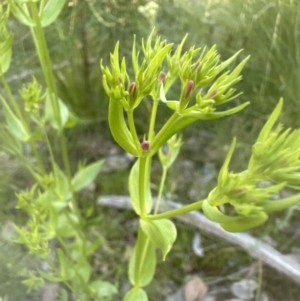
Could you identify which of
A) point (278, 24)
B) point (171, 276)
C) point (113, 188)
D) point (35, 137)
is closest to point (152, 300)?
point (171, 276)

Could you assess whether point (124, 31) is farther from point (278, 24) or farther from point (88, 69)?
point (278, 24)

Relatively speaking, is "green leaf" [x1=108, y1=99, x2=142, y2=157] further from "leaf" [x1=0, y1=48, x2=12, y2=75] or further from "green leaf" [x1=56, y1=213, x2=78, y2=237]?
"green leaf" [x1=56, y1=213, x2=78, y2=237]

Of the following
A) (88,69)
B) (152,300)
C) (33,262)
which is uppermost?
(88,69)

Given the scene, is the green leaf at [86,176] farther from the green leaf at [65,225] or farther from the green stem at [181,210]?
the green stem at [181,210]

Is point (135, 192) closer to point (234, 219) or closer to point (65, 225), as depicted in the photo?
point (234, 219)

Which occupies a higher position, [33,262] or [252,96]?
[252,96]

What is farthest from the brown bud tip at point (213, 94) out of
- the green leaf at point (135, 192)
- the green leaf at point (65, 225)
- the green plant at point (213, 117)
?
the green leaf at point (65, 225)

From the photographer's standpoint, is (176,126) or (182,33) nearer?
(176,126)
